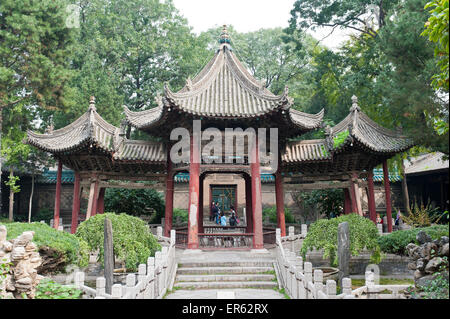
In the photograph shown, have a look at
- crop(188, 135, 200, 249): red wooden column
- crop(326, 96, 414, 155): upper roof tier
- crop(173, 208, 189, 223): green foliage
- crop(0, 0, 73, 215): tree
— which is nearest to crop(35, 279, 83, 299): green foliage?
crop(188, 135, 200, 249): red wooden column

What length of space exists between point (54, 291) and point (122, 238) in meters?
2.30

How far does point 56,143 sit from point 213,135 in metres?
6.08

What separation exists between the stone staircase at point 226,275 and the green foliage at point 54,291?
2725 millimetres

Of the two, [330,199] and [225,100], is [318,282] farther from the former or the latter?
[330,199]

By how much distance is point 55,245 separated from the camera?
26.1 feet

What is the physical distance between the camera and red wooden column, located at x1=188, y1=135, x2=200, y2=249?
1159 cm

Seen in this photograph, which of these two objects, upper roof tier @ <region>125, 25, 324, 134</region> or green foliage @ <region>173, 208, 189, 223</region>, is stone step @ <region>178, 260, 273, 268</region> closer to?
upper roof tier @ <region>125, 25, 324, 134</region>

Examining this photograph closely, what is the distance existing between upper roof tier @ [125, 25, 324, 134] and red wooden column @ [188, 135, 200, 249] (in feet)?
4.15

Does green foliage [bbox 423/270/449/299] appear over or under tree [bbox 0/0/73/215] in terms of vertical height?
under

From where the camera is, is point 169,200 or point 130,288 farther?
point 169,200

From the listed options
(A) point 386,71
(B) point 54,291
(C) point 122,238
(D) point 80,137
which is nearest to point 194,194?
(C) point 122,238

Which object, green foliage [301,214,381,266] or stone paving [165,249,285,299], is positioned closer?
stone paving [165,249,285,299]

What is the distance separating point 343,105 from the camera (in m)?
22.3

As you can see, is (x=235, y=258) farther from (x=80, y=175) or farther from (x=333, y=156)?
(x=80, y=175)
